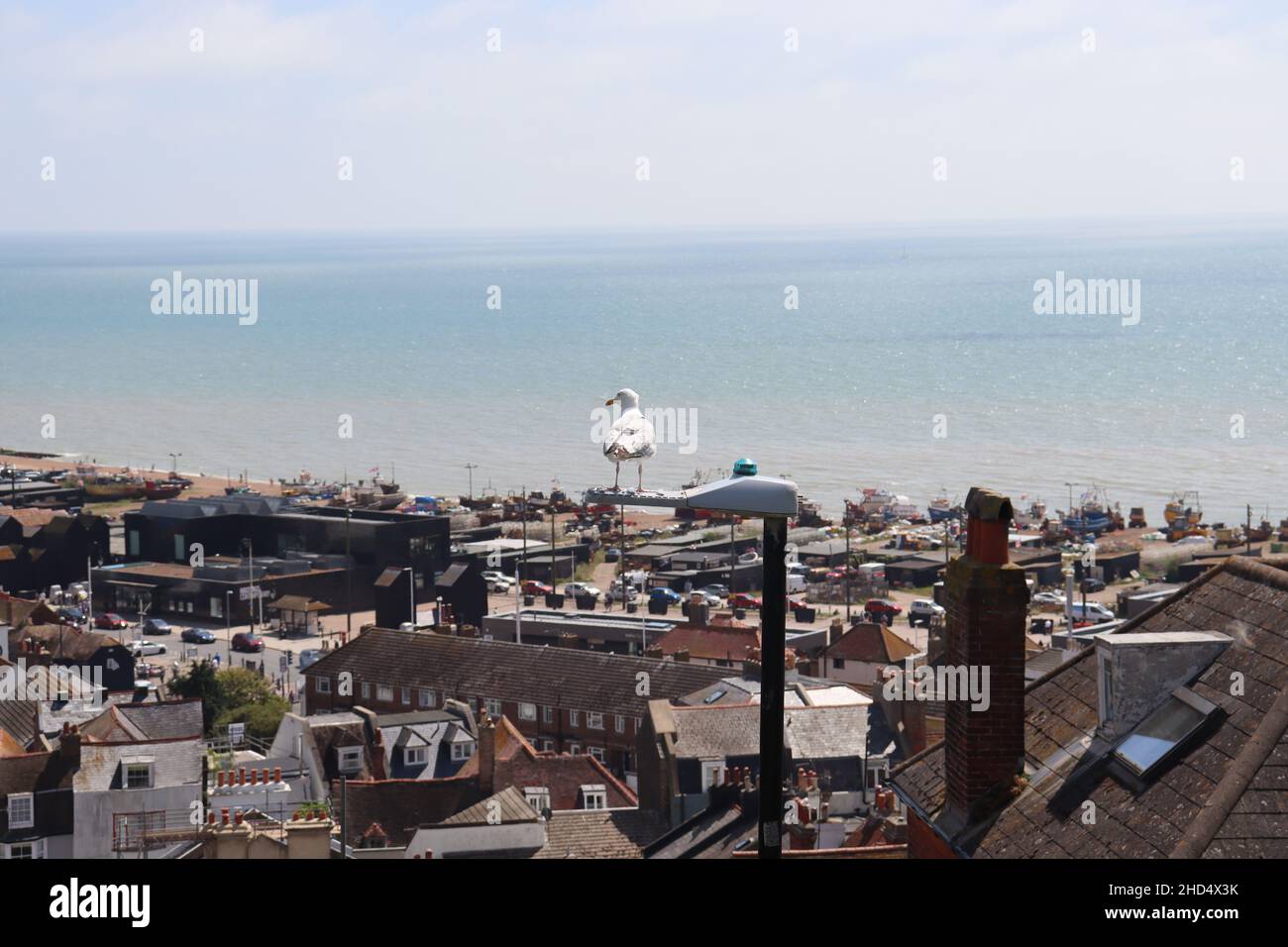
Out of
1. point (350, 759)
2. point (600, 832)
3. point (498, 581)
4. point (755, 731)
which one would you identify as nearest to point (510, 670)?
point (350, 759)

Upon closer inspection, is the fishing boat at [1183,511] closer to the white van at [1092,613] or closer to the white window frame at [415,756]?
the white van at [1092,613]

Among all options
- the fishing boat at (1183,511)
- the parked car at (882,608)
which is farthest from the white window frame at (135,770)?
the fishing boat at (1183,511)

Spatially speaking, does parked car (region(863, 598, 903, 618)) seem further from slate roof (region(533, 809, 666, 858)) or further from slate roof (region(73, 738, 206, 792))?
slate roof (region(73, 738, 206, 792))

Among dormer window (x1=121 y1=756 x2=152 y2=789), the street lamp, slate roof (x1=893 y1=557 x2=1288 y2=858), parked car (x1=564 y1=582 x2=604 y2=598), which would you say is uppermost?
the street lamp

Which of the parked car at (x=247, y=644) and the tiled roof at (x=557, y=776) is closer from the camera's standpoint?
the tiled roof at (x=557, y=776)

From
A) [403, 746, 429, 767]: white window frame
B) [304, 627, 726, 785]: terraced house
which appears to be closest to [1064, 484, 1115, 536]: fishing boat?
[304, 627, 726, 785]: terraced house
